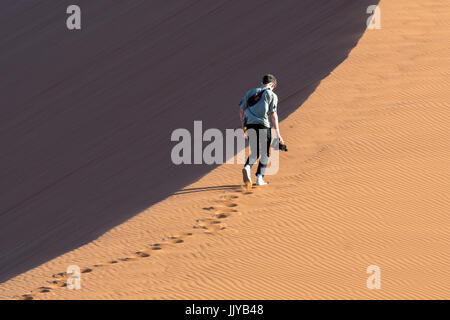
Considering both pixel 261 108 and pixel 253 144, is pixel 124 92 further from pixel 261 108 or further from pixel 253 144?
pixel 261 108

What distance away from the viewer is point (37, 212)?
39.1 feet

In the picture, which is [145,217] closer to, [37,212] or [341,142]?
[341,142]

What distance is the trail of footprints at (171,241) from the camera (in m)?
7.50

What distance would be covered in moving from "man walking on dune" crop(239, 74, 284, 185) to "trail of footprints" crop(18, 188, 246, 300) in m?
0.62

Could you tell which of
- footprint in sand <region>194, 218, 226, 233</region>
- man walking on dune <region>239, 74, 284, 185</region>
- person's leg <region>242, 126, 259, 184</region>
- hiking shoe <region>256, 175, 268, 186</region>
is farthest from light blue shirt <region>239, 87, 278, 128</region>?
footprint in sand <region>194, 218, 226, 233</region>

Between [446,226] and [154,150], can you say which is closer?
[446,226]

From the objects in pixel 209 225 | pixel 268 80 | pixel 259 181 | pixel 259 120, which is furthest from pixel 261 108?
pixel 209 225

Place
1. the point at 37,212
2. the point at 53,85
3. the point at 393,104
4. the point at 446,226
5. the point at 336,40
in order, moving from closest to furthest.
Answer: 1. the point at 446,226
2. the point at 393,104
3. the point at 37,212
4. the point at 336,40
5. the point at 53,85

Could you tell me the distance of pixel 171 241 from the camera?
26.1ft

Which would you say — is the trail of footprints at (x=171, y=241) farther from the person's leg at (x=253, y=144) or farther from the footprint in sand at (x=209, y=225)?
the person's leg at (x=253, y=144)

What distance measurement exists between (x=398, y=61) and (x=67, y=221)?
5889 millimetres

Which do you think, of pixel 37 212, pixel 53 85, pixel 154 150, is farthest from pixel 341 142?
pixel 53 85

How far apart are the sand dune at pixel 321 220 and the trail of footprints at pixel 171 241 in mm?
25

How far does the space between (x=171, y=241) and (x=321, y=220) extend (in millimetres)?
1729
